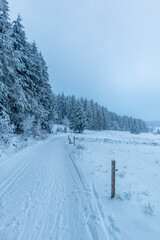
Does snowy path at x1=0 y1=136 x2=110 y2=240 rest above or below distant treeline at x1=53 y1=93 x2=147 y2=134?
below

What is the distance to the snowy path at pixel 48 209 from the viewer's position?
7.45 ft

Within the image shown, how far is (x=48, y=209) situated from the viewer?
293 centimetres

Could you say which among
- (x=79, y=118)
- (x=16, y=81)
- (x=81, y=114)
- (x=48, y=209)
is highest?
(x=81, y=114)

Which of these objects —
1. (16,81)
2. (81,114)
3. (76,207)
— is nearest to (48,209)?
(76,207)

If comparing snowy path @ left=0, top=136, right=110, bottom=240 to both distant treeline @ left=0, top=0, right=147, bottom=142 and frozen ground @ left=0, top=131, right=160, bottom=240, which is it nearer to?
frozen ground @ left=0, top=131, right=160, bottom=240

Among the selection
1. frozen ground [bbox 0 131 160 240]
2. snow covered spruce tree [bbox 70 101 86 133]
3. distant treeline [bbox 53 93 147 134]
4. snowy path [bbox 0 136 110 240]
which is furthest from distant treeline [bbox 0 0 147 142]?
distant treeline [bbox 53 93 147 134]

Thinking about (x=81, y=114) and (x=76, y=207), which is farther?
(x=81, y=114)

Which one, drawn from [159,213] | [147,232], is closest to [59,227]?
[147,232]

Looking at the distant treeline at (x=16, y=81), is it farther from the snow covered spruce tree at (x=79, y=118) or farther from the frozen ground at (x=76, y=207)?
the snow covered spruce tree at (x=79, y=118)

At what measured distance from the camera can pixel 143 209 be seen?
9.77 ft

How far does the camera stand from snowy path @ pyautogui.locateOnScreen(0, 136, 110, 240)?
2.27 metres

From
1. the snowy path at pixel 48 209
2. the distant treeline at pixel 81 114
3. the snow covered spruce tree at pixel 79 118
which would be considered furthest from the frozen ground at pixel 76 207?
the snow covered spruce tree at pixel 79 118

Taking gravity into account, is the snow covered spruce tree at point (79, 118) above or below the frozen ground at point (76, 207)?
above

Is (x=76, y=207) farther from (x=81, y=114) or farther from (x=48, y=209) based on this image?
(x=81, y=114)
